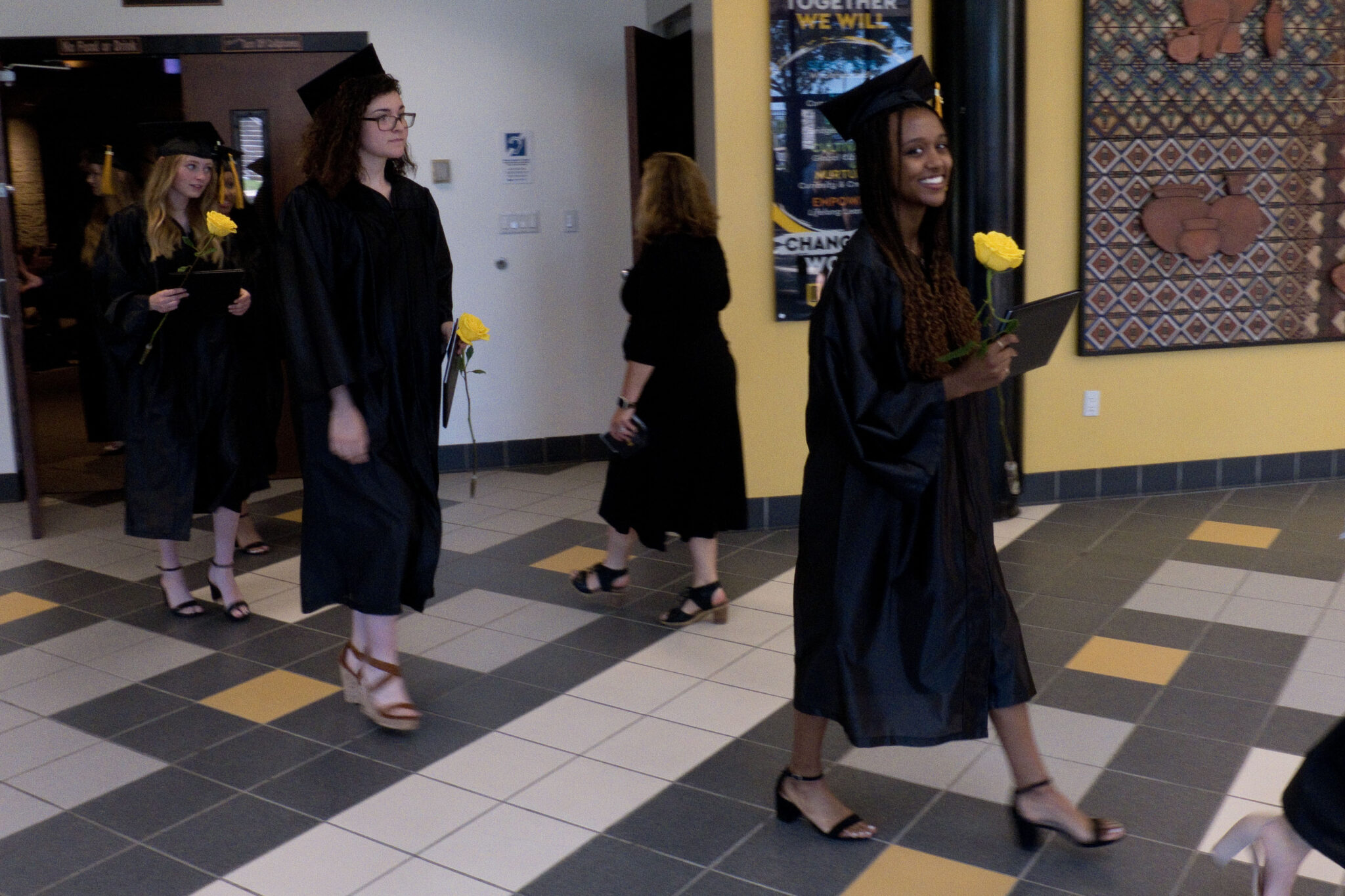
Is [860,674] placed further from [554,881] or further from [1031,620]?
[1031,620]

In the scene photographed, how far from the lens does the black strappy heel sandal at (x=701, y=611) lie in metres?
3.88

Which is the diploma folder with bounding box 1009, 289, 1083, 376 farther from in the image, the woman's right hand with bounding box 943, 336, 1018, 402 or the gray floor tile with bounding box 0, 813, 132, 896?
the gray floor tile with bounding box 0, 813, 132, 896

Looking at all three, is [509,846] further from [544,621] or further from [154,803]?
[544,621]

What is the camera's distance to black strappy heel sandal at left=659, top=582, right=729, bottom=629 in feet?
12.7

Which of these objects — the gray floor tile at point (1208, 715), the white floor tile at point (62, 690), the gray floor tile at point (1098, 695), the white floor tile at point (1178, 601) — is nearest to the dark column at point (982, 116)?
the white floor tile at point (1178, 601)

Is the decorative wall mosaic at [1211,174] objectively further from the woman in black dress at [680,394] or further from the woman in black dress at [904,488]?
the woman in black dress at [904,488]

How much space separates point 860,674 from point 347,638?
2.11 meters

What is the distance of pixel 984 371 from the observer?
2.14 meters

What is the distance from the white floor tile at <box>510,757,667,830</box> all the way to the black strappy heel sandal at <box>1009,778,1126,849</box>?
795 millimetres

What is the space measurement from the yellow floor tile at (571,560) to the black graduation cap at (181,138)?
6.11ft

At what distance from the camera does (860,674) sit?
229cm

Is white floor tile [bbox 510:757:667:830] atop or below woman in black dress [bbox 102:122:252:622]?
below

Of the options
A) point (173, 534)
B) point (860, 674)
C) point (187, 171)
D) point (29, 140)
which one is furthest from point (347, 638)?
point (29, 140)

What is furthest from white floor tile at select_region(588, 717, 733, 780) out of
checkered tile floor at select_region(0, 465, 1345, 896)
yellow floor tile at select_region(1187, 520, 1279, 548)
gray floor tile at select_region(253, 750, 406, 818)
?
yellow floor tile at select_region(1187, 520, 1279, 548)
